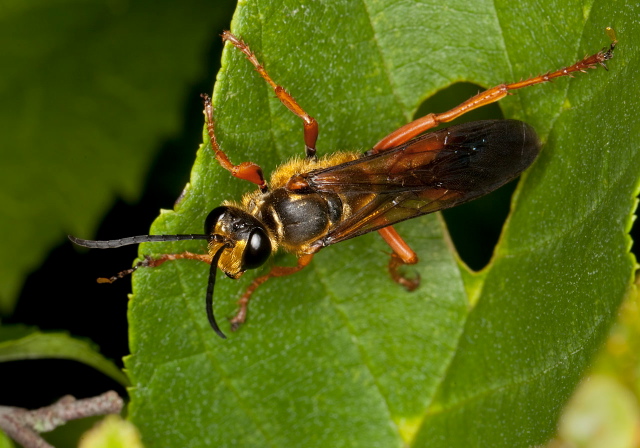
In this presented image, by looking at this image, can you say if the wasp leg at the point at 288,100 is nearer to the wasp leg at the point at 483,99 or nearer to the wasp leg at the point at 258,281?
the wasp leg at the point at 483,99

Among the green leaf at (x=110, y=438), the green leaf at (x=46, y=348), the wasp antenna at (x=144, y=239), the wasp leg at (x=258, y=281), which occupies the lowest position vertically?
the wasp leg at (x=258, y=281)

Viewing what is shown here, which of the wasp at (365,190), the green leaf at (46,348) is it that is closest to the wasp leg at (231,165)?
the wasp at (365,190)

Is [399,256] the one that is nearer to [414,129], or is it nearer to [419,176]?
[419,176]

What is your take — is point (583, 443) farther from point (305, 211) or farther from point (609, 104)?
point (305, 211)

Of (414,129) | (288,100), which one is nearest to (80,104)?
(288,100)

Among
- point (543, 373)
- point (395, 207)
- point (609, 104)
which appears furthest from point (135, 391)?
Answer: point (609, 104)

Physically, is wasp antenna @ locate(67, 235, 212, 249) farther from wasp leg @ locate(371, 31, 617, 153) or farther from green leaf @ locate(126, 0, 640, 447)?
wasp leg @ locate(371, 31, 617, 153)

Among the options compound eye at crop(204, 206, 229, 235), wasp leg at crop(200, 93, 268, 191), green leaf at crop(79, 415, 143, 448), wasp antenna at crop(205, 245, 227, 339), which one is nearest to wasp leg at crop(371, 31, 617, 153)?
wasp leg at crop(200, 93, 268, 191)
